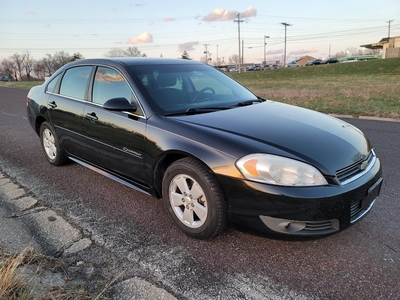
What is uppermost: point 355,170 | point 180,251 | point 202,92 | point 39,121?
point 202,92

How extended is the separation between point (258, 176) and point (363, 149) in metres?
1.13

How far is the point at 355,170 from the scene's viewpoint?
8.73 feet

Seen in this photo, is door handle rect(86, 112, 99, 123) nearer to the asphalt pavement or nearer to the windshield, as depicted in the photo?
the windshield

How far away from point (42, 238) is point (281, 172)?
209 cm

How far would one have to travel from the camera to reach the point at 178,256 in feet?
8.62

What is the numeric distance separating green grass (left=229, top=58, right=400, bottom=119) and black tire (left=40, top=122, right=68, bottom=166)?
23.8 feet

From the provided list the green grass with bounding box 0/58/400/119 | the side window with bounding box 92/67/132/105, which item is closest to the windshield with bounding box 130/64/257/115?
the side window with bounding box 92/67/132/105

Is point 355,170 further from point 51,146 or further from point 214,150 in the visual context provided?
point 51,146

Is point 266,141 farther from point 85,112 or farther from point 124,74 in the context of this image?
point 85,112

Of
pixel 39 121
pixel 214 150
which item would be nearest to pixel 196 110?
pixel 214 150

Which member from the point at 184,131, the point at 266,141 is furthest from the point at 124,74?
the point at 266,141

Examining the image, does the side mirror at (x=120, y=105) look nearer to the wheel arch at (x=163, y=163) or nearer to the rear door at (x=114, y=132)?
the rear door at (x=114, y=132)

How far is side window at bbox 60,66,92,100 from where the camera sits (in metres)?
4.05

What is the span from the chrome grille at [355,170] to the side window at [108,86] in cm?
206
